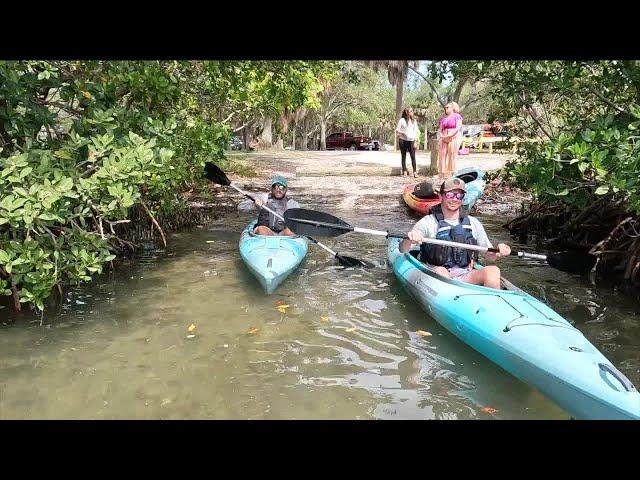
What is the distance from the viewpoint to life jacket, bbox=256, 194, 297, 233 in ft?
25.2

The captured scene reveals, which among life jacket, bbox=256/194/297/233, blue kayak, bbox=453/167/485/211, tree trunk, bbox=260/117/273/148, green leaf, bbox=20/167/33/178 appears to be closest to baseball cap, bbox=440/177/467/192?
life jacket, bbox=256/194/297/233

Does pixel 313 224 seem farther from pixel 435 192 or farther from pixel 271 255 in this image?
pixel 435 192

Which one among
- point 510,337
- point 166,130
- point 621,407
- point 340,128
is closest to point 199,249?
point 166,130

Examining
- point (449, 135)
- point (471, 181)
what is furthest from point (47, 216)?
point (449, 135)

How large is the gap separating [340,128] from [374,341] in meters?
39.1

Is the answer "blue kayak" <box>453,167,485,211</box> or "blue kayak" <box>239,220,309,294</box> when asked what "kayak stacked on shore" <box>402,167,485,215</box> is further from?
"blue kayak" <box>239,220,309,294</box>

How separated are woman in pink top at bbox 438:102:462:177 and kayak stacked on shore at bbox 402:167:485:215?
123 cm

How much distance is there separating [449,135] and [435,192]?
1.30 metres

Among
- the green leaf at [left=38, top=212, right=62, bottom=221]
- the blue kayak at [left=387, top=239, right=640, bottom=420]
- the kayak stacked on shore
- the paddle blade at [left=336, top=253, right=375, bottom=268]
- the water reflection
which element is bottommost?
the water reflection

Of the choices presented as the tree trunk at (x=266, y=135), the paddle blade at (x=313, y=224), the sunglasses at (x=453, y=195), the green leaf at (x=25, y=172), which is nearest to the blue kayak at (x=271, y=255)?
the paddle blade at (x=313, y=224)

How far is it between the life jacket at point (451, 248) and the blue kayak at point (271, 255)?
1603 mm

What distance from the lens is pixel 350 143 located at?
3177 cm
